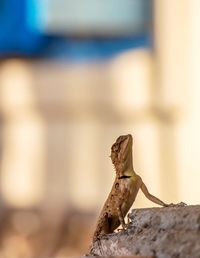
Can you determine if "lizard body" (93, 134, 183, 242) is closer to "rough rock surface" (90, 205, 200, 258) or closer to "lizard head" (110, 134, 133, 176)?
"lizard head" (110, 134, 133, 176)

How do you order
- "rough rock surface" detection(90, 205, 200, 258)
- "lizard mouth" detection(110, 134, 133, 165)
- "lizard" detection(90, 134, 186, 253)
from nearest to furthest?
"rough rock surface" detection(90, 205, 200, 258), "lizard" detection(90, 134, 186, 253), "lizard mouth" detection(110, 134, 133, 165)

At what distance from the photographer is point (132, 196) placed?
78.0 inches

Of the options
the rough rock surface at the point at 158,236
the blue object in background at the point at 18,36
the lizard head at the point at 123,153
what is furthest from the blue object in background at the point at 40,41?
the rough rock surface at the point at 158,236

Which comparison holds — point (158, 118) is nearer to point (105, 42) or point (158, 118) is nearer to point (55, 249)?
point (105, 42)

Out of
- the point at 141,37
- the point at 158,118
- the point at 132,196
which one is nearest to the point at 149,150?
the point at 158,118

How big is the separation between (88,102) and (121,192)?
290cm

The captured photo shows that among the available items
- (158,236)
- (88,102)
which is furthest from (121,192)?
(88,102)

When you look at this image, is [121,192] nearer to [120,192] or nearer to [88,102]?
[120,192]

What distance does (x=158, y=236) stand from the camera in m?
1.28

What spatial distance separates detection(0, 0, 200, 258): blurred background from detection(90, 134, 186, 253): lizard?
2.62 m

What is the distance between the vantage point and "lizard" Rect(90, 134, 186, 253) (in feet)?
6.13

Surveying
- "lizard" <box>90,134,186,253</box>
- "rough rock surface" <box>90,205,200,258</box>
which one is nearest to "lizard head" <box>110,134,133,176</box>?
"lizard" <box>90,134,186,253</box>

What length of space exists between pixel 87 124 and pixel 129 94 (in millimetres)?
319

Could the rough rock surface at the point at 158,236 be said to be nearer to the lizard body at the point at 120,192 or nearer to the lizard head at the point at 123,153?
the lizard body at the point at 120,192
